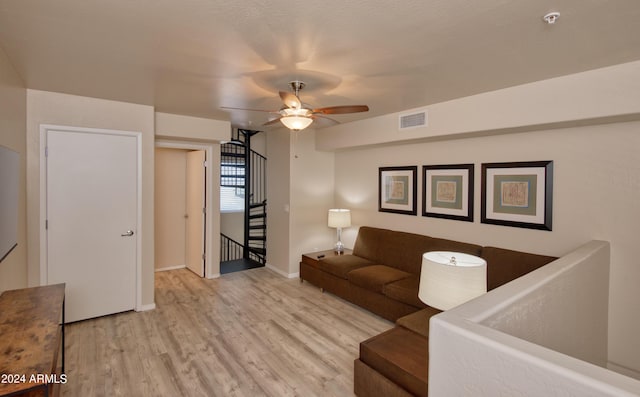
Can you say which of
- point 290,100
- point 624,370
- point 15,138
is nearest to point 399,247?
point 624,370

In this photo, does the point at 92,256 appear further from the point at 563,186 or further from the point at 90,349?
the point at 563,186

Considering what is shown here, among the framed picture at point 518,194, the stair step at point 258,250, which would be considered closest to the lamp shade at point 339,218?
the stair step at point 258,250

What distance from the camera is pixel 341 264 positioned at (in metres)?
4.24

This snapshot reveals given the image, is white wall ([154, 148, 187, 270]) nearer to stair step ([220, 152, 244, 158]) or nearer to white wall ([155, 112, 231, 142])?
stair step ([220, 152, 244, 158])

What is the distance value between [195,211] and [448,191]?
4.01 meters

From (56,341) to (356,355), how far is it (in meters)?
2.23

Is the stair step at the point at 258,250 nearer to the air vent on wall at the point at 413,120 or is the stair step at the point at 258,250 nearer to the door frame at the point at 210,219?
the door frame at the point at 210,219

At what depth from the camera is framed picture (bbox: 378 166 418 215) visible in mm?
4230

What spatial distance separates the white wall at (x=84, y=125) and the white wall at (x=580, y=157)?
3390mm

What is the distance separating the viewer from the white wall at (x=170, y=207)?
5.32 meters

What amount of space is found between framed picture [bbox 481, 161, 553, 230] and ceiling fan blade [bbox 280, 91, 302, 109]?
230 cm

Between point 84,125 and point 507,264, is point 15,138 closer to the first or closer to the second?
point 84,125

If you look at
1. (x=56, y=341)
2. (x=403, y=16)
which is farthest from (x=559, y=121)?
(x=56, y=341)

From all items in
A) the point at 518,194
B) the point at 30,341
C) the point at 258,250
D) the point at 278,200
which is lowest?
the point at 258,250
